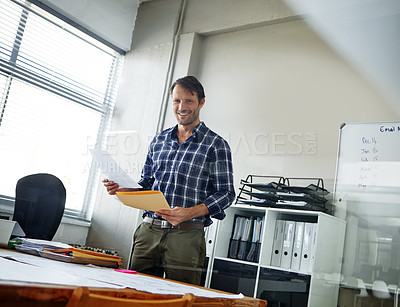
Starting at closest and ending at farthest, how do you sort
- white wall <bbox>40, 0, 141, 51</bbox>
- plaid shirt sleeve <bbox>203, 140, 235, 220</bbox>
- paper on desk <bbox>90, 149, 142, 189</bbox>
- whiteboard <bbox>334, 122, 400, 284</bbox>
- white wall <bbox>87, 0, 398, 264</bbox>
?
paper on desk <bbox>90, 149, 142, 189</bbox>, plaid shirt sleeve <bbox>203, 140, 235, 220</bbox>, whiteboard <bbox>334, 122, 400, 284</bbox>, white wall <bbox>87, 0, 398, 264</bbox>, white wall <bbox>40, 0, 141, 51</bbox>

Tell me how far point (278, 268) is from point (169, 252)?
974 millimetres

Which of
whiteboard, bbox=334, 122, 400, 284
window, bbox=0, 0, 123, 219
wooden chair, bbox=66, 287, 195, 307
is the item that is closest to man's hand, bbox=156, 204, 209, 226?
wooden chair, bbox=66, 287, 195, 307

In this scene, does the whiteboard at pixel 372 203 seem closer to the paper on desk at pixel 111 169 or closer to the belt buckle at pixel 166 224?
the belt buckle at pixel 166 224

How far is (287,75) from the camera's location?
319cm

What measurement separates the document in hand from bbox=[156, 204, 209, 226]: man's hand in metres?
0.07

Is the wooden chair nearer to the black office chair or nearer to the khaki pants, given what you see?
the khaki pants

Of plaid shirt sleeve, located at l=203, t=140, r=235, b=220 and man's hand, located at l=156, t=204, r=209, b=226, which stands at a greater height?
plaid shirt sleeve, located at l=203, t=140, r=235, b=220

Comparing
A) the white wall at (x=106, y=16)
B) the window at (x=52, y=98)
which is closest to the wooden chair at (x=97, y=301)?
the window at (x=52, y=98)

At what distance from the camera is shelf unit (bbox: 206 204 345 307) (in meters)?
2.49

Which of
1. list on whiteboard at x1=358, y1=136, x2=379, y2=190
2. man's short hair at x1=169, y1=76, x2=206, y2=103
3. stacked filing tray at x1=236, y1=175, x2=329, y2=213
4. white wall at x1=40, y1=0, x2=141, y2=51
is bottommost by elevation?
stacked filing tray at x1=236, y1=175, x2=329, y2=213

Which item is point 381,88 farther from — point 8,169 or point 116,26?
point 8,169

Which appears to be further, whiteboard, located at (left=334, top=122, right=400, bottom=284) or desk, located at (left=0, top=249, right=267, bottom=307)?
whiteboard, located at (left=334, top=122, right=400, bottom=284)

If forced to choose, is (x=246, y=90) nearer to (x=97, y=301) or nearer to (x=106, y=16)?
(x=106, y=16)

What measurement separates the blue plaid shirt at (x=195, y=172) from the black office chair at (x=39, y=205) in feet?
3.12
